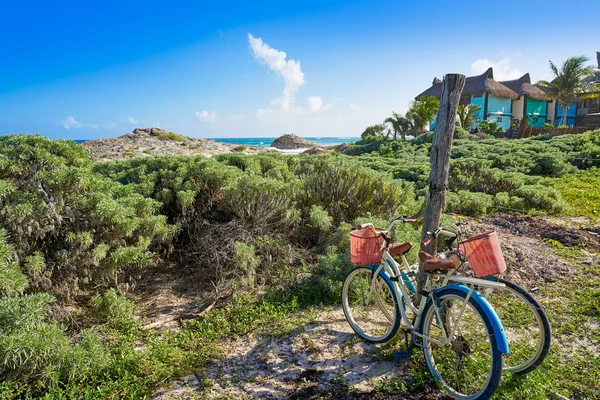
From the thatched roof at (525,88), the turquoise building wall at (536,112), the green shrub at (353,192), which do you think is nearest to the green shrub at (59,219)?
the green shrub at (353,192)

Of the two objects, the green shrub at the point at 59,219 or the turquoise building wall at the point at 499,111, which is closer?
the green shrub at the point at 59,219

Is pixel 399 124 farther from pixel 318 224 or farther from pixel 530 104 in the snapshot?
pixel 318 224

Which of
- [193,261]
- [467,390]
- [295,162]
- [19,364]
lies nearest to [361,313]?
[467,390]

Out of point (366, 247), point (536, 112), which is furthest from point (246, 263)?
point (536, 112)

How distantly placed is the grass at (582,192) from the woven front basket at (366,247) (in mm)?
6554

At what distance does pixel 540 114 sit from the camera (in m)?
39.4

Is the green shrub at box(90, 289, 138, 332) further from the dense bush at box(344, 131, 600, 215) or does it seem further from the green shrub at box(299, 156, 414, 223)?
the dense bush at box(344, 131, 600, 215)

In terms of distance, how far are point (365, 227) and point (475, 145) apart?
16506 mm

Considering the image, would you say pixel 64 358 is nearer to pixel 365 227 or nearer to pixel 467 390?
pixel 365 227

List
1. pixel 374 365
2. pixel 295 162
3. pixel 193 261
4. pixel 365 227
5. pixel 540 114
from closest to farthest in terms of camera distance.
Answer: pixel 374 365
pixel 365 227
pixel 193 261
pixel 295 162
pixel 540 114

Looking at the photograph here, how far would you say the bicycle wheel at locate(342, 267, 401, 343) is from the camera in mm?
3214

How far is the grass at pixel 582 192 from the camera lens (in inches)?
319

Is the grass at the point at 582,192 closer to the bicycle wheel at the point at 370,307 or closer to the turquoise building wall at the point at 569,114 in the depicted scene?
the bicycle wheel at the point at 370,307

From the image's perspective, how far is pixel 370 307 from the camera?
4094 mm
